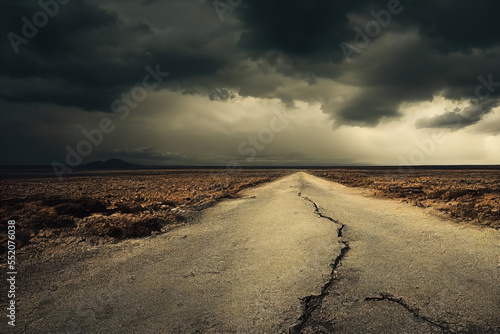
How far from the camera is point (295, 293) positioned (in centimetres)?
454

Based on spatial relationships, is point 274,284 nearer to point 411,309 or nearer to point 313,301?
point 313,301

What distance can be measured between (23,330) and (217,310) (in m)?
2.64

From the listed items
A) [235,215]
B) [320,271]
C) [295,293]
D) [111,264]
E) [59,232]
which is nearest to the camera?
[295,293]

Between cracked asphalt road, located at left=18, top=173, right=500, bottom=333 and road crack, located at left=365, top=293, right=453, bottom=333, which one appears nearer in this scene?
road crack, located at left=365, top=293, right=453, bottom=333

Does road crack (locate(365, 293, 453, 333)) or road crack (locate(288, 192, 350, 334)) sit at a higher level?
road crack (locate(365, 293, 453, 333))

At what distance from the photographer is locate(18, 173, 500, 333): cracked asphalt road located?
12.4 feet

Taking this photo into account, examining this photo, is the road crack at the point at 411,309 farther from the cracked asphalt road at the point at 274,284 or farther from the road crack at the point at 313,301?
the road crack at the point at 313,301

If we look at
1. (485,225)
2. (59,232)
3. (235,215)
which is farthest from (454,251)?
(59,232)

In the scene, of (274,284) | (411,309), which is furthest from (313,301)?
(411,309)

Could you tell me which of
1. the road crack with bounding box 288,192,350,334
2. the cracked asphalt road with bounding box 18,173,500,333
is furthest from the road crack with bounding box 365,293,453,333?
the road crack with bounding box 288,192,350,334

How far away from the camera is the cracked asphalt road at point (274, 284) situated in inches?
149

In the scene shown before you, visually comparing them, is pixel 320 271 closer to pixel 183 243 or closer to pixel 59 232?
pixel 183 243

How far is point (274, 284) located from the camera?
491cm

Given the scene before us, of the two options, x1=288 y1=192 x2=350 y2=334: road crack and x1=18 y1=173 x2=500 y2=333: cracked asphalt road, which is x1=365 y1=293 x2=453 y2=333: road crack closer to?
x1=18 y1=173 x2=500 y2=333: cracked asphalt road
